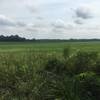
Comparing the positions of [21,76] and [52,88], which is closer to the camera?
[52,88]

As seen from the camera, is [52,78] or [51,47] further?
[51,47]

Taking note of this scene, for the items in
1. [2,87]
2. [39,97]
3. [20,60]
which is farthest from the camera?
[20,60]

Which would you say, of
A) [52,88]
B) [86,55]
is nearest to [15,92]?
[52,88]

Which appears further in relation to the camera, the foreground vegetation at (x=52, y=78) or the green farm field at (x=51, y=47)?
the green farm field at (x=51, y=47)

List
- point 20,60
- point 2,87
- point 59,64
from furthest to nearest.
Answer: point 20,60 → point 59,64 → point 2,87

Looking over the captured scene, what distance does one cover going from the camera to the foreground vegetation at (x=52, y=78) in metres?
8.80

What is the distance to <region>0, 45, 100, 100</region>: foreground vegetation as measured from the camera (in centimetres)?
880

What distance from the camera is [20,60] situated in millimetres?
12078

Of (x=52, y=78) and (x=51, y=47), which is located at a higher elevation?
(x=52, y=78)

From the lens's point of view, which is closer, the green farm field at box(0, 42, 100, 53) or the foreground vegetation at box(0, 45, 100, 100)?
the foreground vegetation at box(0, 45, 100, 100)

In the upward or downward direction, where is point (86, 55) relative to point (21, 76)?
upward

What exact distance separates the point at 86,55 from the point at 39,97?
2456mm

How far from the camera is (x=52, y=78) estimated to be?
9.70 meters

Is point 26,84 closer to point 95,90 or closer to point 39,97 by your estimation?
point 39,97
